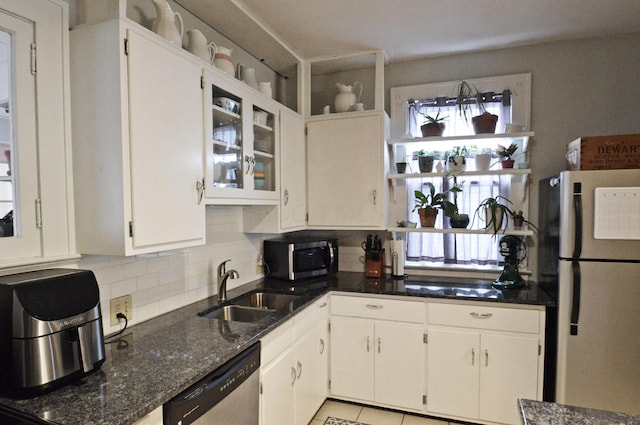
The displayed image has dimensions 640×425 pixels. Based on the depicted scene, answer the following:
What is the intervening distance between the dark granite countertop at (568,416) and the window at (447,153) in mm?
1868

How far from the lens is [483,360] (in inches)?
91.5

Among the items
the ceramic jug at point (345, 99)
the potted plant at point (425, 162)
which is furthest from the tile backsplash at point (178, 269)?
the potted plant at point (425, 162)

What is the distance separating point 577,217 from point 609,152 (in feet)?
1.42

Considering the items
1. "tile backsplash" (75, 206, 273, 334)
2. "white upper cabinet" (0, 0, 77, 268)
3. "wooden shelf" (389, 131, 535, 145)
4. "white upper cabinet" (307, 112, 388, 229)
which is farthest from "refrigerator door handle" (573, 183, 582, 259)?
"white upper cabinet" (0, 0, 77, 268)

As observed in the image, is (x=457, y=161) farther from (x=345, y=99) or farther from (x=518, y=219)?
(x=345, y=99)

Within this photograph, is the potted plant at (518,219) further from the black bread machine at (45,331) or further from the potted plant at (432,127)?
the black bread machine at (45,331)

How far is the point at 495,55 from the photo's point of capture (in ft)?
9.20

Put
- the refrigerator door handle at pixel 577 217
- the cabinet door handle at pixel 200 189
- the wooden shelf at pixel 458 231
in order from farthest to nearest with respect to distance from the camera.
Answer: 1. the wooden shelf at pixel 458 231
2. the refrigerator door handle at pixel 577 217
3. the cabinet door handle at pixel 200 189

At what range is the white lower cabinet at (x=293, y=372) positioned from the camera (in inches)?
72.4

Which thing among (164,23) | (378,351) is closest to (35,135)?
(164,23)

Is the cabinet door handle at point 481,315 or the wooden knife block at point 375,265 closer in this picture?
the cabinet door handle at point 481,315

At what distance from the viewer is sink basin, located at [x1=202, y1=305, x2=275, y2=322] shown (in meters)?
2.16

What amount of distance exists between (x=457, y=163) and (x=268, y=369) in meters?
1.92

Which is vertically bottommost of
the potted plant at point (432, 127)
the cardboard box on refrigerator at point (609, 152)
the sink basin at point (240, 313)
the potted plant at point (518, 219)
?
the sink basin at point (240, 313)
